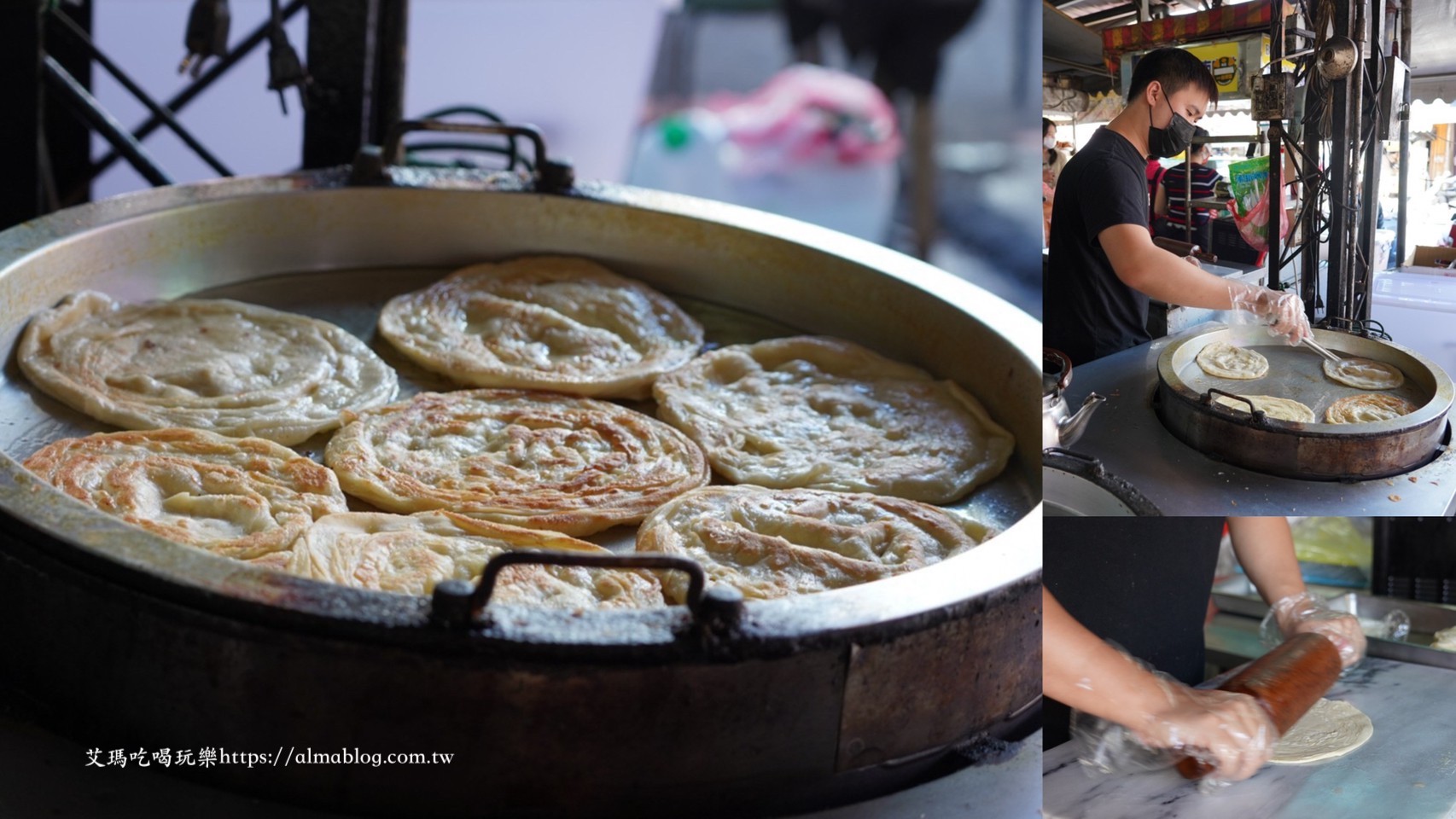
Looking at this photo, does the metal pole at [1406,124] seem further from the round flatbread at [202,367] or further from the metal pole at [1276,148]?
the round flatbread at [202,367]

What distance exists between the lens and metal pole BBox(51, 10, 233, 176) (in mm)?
4750

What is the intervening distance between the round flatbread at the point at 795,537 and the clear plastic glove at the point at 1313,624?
119 cm

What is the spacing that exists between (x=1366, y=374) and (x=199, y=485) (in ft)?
7.21

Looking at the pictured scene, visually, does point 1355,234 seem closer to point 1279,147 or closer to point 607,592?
point 1279,147

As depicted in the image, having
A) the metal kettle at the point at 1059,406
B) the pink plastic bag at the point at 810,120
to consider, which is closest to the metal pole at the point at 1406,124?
the metal kettle at the point at 1059,406

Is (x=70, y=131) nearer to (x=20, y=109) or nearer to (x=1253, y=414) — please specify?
Result: (x=20, y=109)

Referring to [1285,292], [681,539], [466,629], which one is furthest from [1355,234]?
[681,539]

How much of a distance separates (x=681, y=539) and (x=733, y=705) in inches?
28.8

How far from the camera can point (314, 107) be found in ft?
14.1

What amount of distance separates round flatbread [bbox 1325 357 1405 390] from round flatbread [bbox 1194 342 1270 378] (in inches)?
1.8

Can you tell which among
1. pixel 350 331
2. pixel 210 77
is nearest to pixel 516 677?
pixel 350 331

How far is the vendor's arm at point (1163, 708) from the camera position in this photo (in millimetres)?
919

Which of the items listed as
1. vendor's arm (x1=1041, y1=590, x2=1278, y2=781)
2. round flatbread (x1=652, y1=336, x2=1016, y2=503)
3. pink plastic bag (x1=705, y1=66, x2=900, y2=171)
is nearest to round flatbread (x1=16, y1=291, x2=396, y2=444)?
round flatbread (x1=652, y1=336, x2=1016, y2=503)

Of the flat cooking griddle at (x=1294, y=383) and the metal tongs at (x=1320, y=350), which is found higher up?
the metal tongs at (x=1320, y=350)
